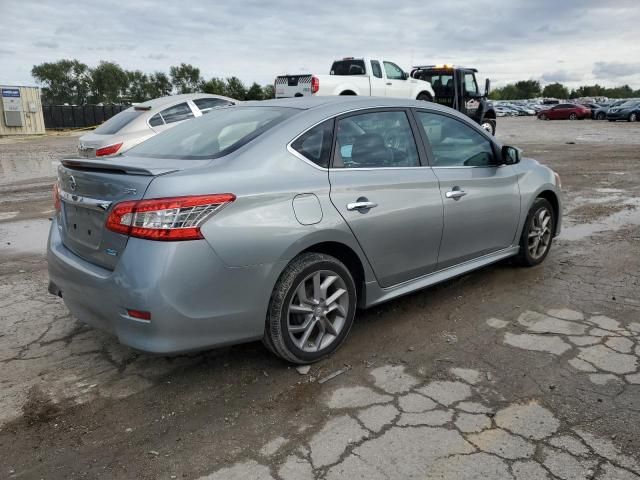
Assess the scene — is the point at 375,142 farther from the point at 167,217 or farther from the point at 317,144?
the point at 167,217

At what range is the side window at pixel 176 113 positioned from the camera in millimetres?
10945

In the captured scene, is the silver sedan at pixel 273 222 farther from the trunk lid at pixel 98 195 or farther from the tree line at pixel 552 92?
the tree line at pixel 552 92

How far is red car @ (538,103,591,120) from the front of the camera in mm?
48062

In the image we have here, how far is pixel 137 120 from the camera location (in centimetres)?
1045

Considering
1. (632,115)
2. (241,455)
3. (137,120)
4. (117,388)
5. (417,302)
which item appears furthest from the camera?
(632,115)

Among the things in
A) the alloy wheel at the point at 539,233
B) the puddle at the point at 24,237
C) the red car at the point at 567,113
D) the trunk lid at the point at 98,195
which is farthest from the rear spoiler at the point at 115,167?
the red car at the point at 567,113

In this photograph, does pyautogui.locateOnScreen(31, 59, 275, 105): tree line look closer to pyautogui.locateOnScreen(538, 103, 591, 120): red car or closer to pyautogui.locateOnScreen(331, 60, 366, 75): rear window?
pyautogui.locateOnScreen(538, 103, 591, 120): red car

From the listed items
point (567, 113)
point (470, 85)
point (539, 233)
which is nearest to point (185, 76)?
point (567, 113)

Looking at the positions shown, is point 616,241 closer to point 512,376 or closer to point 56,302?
point 512,376

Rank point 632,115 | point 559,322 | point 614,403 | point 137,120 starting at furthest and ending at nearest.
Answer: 1. point 632,115
2. point 137,120
3. point 559,322
4. point 614,403

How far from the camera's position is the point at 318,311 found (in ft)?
11.4

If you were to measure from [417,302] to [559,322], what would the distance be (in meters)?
1.07

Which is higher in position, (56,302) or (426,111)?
(426,111)

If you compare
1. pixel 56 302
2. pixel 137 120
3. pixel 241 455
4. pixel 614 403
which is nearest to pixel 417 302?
pixel 614 403
